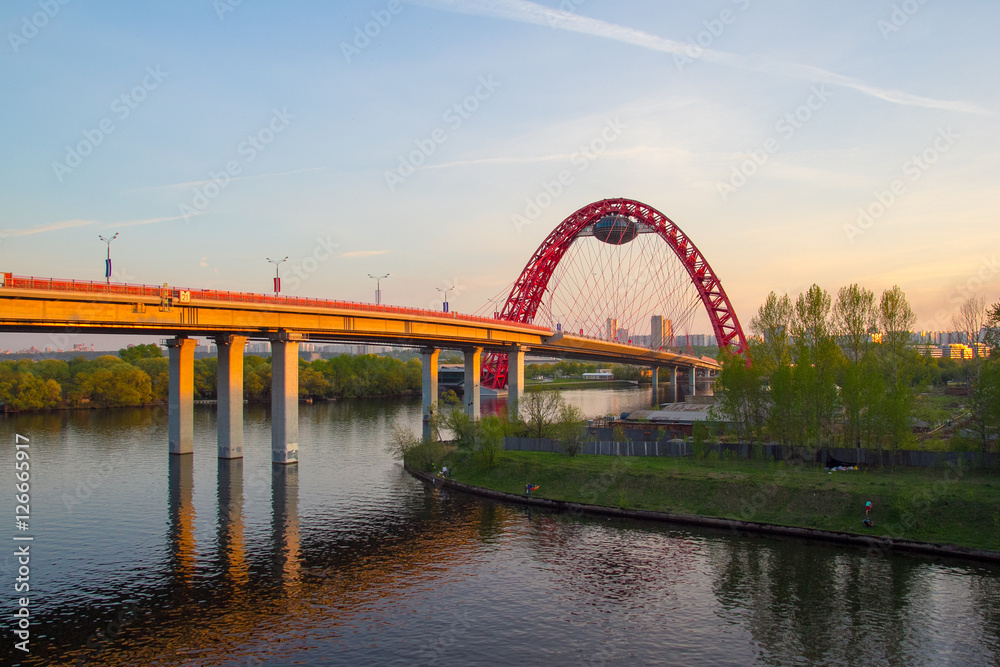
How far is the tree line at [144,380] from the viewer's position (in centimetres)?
8594

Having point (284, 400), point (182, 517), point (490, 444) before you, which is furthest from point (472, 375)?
point (182, 517)

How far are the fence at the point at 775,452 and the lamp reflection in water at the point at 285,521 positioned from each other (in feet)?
48.1

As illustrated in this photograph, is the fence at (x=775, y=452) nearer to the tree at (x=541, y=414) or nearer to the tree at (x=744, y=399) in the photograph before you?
the tree at (x=744, y=399)

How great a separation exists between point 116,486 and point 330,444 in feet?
68.3

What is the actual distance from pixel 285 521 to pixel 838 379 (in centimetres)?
3561

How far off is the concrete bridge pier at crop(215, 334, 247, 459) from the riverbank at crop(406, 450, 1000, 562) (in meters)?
16.2

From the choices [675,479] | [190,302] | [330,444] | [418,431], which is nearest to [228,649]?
[675,479]

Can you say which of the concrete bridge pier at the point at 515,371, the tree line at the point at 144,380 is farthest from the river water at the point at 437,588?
the tree line at the point at 144,380

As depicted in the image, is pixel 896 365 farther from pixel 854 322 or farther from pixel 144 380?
pixel 144 380

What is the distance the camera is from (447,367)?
134000 millimetres

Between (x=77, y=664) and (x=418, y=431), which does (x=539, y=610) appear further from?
(x=418, y=431)

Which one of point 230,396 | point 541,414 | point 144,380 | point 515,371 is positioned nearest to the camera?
point 230,396

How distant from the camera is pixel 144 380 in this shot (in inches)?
3720

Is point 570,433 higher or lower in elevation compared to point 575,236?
lower
